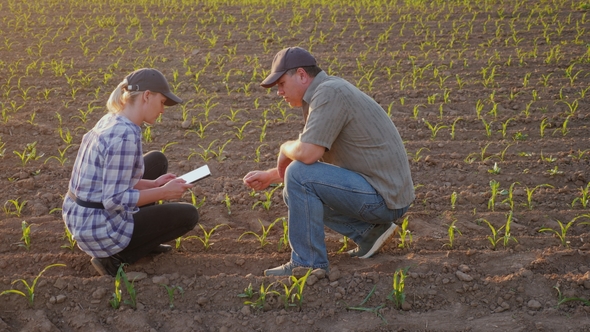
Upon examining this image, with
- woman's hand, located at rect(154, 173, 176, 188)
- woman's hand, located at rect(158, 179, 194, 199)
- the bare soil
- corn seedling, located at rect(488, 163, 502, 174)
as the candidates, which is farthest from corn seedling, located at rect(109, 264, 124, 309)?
corn seedling, located at rect(488, 163, 502, 174)

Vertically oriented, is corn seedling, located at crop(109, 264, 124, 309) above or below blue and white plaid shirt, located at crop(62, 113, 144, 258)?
below

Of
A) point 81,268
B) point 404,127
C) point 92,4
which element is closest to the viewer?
point 81,268

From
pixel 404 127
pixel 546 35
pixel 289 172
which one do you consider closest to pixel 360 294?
pixel 289 172

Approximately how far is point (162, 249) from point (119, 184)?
32.9 inches

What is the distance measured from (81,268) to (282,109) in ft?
11.7

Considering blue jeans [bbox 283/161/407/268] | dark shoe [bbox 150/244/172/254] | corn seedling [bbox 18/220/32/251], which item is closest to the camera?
blue jeans [bbox 283/161/407/268]

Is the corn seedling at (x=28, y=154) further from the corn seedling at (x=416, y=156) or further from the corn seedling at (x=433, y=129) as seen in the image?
the corn seedling at (x=433, y=129)

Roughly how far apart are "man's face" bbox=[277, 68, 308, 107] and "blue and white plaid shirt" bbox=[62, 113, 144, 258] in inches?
37.0

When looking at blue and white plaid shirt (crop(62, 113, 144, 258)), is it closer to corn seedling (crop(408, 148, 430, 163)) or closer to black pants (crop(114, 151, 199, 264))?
black pants (crop(114, 151, 199, 264))

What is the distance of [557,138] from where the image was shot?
633 cm

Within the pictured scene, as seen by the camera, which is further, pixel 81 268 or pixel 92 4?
pixel 92 4

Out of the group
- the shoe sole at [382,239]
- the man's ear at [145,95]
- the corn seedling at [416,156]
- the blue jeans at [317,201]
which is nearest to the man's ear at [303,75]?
the blue jeans at [317,201]

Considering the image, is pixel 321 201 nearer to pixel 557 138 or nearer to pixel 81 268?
pixel 81 268

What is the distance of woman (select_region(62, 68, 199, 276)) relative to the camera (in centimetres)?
356
